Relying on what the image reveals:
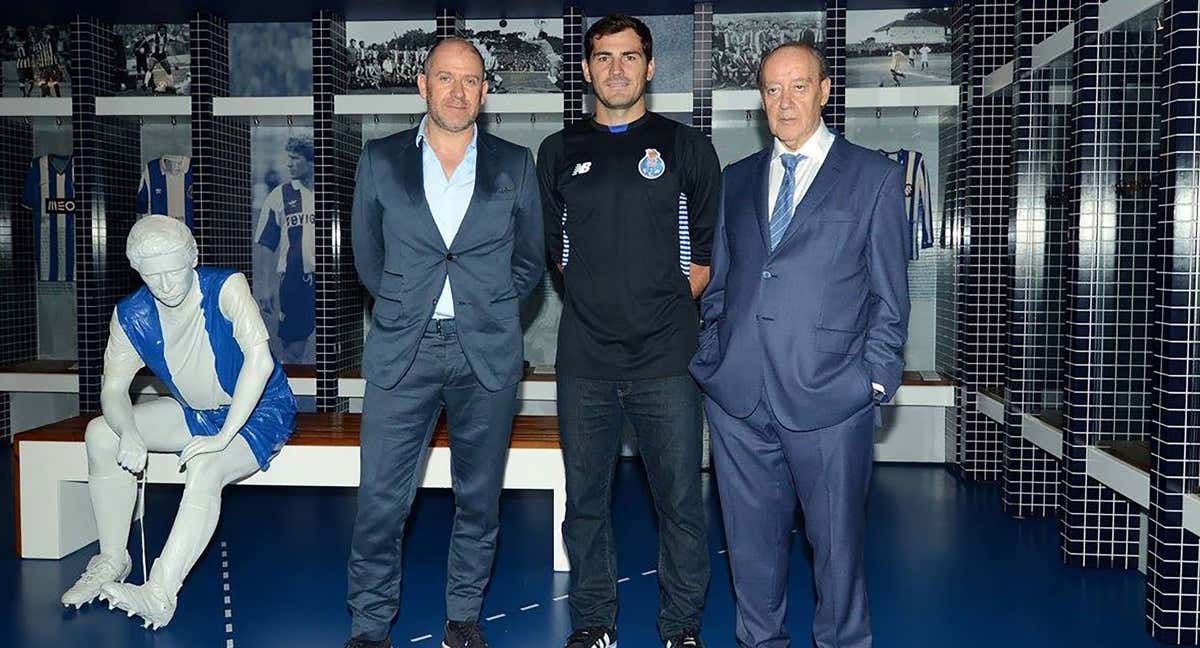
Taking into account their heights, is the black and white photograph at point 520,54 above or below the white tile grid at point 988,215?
above

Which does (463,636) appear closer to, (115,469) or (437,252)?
(437,252)

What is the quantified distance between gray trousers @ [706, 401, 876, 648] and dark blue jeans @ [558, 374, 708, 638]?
0.48 ft

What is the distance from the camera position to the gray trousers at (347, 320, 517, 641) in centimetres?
302

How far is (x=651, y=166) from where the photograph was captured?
2953 millimetres

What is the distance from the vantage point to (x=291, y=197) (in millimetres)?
7305

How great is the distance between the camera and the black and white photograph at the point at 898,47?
21.6 ft

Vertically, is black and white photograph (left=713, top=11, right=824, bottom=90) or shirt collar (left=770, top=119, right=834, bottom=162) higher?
black and white photograph (left=713, top=11, right=824, bottom=90)

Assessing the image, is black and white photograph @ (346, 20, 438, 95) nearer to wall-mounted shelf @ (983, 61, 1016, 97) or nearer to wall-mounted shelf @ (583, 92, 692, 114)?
wall-mounted shelf @ (583, 92, 692, 114)

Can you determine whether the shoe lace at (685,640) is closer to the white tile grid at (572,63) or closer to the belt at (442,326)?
the belt at (442,326)

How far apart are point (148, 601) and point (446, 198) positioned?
173 cm

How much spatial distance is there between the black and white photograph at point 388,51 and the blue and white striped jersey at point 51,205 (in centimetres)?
201

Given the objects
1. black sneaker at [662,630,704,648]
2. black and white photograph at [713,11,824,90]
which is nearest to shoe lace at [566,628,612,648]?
black sneaker at [662,630,704,648]

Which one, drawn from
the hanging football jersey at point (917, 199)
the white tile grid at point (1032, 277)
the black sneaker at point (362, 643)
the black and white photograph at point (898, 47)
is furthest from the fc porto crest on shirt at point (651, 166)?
the black and white photograph at point (898, 47)

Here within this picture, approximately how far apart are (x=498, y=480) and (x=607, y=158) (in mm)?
970
